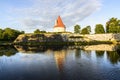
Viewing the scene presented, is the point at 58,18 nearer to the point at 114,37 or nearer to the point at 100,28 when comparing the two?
the point at 100,28

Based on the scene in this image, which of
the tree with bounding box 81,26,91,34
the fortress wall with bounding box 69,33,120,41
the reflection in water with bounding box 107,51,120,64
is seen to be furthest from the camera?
the tree with bounding box 81,26,91,34

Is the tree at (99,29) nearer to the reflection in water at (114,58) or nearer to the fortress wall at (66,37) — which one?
the fortress wall at (66,37)

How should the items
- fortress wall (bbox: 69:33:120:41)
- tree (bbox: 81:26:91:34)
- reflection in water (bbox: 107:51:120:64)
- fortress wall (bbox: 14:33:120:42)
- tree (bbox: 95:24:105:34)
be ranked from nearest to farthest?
1. reflection in water (bbox: 107:51:120:64)
2. fortress wall (bbox: 69:33:120:41)
3. fortress wall (bbox: 14:33:120:42)
4. tree (bbox: 95:24:105:34)
5. tree (bbox: 81:26:91:34)

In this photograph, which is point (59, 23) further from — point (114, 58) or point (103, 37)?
point (114, 58)

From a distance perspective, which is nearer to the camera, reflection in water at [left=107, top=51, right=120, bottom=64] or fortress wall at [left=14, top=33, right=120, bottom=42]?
reflection in water at [left=107, top=51, right=120, bottom=64]

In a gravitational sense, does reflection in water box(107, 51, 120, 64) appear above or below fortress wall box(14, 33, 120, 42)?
below

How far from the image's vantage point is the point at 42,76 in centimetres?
2170

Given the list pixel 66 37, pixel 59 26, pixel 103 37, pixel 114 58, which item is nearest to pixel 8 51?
pixel 114 58

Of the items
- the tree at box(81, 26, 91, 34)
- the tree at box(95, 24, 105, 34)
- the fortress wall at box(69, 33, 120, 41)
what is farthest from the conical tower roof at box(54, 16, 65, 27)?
the fortress wall at box(69, 33, 120, 41)

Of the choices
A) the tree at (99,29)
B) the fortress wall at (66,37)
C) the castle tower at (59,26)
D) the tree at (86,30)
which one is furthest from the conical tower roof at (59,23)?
the tree at (99,29)

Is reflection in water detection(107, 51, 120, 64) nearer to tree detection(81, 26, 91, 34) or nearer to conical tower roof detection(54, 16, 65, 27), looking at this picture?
conical tower roof detection(54, 16, 65, 27)

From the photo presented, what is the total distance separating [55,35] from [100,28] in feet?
89.9

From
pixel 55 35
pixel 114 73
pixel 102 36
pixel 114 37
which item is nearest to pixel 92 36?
pixel 102 36

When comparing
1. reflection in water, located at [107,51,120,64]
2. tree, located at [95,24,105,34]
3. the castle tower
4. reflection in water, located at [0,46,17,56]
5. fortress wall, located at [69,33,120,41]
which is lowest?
reflection in water, located at [107,51,120,64]
